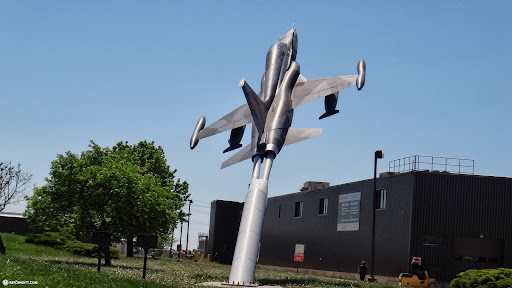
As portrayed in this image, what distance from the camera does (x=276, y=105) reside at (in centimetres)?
3616

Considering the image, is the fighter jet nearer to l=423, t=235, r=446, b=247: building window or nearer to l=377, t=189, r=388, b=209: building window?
l=423, t=235, r=446, b=247: building window

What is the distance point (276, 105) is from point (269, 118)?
2.90 feet

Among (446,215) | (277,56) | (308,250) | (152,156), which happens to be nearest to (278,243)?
(308,250)

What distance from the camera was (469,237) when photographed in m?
49.8

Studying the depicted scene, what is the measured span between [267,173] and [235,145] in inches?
263

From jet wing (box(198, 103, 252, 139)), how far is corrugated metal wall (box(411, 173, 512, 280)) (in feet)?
51.7

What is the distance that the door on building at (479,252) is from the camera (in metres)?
49.7

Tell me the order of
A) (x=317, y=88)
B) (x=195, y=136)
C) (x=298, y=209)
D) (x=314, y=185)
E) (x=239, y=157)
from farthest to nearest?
1. (x=298, y=209)
2. (x=314, y=185)
3. (x=195, y=136)
4. (x=239, y=157)
5. (x=317, y=88)

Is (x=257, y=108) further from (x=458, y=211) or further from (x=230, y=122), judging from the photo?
(x=458, y=211)

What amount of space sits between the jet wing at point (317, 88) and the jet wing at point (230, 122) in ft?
12.1

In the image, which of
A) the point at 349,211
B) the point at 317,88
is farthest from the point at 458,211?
the point at 317,88

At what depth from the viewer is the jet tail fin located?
34.3 meters

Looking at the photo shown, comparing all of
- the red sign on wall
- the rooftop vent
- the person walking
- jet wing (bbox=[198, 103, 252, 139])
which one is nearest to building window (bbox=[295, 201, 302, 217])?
the rooftop vent

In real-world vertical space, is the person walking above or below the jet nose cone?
below
